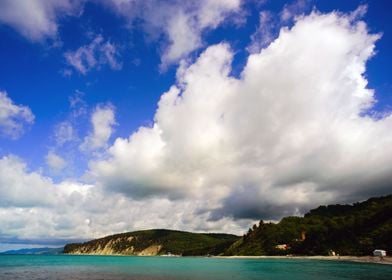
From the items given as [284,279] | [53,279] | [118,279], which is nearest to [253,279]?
[284,279]

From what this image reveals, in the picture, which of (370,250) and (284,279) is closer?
(284,279)

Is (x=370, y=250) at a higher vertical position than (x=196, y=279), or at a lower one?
higher

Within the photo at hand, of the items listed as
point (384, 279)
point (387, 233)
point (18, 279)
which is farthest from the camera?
point (387, 233)

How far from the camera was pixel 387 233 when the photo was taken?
628 feet

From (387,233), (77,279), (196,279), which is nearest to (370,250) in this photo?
(387,233)

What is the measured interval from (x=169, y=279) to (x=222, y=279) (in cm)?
1164

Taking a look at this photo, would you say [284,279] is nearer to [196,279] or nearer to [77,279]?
[196,279]

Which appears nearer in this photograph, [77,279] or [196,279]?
[196,279]

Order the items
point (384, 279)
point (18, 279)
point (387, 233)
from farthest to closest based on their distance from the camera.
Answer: point (387, 233)
point (18, 279)
point (384, 279)

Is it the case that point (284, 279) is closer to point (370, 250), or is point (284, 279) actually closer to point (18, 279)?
point (18, 279)

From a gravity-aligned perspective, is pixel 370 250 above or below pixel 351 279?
above

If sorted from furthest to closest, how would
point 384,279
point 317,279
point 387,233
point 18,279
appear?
point 387,233
point 18,279
point 317,279
point 384,279

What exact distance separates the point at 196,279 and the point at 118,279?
17.3 m

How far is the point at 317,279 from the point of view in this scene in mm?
74750
